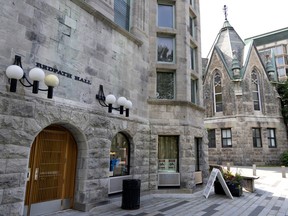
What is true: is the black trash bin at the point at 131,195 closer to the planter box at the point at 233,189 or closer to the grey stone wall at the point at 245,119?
the planter box at the point at 233,189

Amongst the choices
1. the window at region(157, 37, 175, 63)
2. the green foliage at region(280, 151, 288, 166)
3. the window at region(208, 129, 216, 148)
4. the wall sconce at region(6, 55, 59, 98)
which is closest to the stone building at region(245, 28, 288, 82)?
the green foliage at region(280, 151, 288, 166)

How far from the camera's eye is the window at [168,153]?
1083 centimetres

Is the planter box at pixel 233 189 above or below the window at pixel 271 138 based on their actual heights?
below

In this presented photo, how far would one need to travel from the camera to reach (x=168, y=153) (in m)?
11.0

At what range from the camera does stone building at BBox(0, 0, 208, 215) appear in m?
5.81

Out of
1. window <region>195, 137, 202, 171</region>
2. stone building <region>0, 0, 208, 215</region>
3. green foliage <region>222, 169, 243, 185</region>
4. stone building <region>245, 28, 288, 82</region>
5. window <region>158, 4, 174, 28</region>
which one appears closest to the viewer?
stone building <region>0, 0, 208, 215</region>

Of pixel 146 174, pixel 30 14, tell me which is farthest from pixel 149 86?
pixel 30 14

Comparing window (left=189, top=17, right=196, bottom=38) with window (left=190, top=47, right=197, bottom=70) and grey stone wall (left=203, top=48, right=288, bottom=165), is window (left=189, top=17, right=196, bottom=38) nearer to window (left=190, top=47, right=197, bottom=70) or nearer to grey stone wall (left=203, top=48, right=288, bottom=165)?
window (left=190, top=47, right=197, bottom=70)

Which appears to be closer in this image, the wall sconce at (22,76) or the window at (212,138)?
the wall sconce at (22,76)

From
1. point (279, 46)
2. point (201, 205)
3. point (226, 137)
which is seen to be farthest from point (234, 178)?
point (279, 46)

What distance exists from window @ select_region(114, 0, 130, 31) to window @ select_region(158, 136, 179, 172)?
19.1 feet

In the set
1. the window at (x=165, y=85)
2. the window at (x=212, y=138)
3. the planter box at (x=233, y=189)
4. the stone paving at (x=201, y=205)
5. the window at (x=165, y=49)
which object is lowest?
the stone paving at (x=201, y=205)

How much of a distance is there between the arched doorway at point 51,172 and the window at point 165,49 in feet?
21.9

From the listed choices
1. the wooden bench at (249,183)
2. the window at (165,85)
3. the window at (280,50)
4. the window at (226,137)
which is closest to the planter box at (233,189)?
the wooden bench at (249,183)
